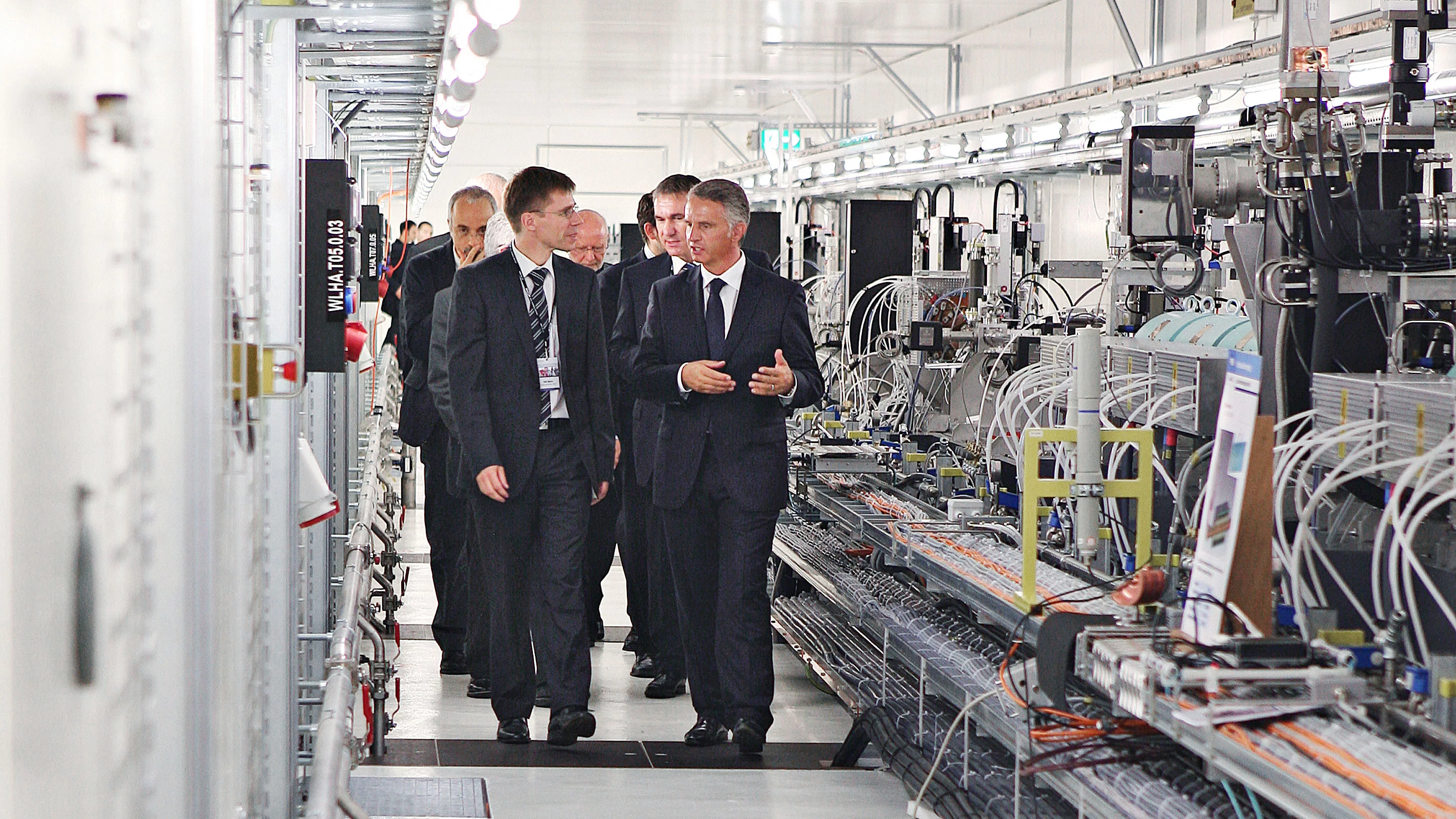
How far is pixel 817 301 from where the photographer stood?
9.50 metres

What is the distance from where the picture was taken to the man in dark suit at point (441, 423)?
18.5ft

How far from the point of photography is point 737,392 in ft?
15.0

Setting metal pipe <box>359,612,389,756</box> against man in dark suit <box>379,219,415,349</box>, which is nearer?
metal pipe <box>359,612,389,756</box>

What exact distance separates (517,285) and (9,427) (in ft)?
12.0

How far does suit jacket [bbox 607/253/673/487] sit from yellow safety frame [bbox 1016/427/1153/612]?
1613mm

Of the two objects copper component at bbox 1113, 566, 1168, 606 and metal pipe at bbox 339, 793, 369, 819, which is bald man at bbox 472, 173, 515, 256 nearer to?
metal pipe at bbox 339, 793, 369, 819

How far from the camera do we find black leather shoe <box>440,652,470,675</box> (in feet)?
19.2

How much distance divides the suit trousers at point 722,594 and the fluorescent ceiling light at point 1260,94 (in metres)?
2.87

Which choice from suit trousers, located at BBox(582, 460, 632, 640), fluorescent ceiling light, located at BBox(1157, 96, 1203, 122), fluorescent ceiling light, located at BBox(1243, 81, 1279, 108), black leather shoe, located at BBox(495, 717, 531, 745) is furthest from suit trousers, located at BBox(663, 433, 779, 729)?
fluorescent ceiling light, located at BBox(1157, 96, 1203, 122)

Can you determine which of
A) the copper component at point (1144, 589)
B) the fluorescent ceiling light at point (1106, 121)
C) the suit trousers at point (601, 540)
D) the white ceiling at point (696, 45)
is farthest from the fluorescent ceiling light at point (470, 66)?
the white ceiling at point (696, 45)

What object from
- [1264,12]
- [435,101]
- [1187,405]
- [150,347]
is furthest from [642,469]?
[150,347]

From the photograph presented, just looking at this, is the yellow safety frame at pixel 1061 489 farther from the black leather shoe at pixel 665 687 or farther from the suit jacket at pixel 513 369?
the black leather shoe at pixel 665 687

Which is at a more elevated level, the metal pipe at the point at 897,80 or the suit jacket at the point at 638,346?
the metal pipe at the point at 897,80

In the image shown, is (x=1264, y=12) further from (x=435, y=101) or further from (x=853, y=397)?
(x=853, y=397)
